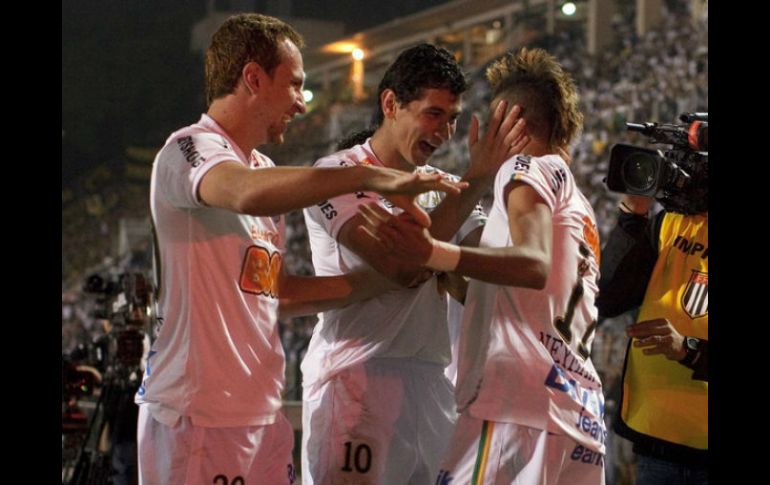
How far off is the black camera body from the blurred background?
10.9 m

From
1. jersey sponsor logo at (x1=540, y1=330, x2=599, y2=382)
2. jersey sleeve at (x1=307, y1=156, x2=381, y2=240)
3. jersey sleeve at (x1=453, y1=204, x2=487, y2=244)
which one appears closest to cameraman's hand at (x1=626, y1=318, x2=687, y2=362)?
jersey sponsor logo at (x1=540, y1=330, x2=599, y2=382)

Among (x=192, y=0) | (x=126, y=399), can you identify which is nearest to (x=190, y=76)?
(x=192, y=0)

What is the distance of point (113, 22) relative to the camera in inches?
1101

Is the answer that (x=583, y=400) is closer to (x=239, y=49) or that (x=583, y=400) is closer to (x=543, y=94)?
(x=543, y=94)

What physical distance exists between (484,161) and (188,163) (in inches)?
33.9

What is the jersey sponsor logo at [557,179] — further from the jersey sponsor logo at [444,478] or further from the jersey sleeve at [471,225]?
the jersey sponsor logo at [444,478]

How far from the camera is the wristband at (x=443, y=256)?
272 cm

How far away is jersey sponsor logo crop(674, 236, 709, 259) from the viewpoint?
3719mm

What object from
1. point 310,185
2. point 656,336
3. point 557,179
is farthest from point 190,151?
point 656,336
